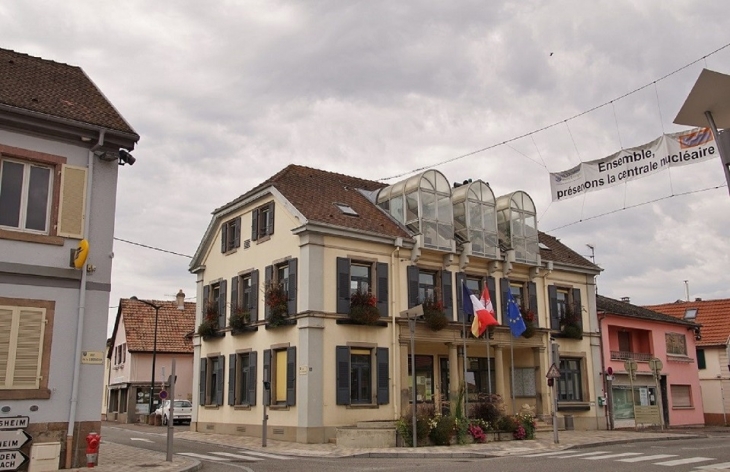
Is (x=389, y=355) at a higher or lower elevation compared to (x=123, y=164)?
lower

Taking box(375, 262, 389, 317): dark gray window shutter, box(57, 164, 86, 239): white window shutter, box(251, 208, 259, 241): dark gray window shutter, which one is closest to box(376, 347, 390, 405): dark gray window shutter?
box(375, 262, 389, 317): dark gray window shutter

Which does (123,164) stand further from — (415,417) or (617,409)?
(617,409)

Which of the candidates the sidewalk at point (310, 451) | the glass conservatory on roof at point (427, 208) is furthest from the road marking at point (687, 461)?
the glass conservatory on roof at point (427, 208)

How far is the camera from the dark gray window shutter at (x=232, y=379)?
2836 centimetres

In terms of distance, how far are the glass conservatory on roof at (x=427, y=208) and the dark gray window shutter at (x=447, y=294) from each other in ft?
3.55

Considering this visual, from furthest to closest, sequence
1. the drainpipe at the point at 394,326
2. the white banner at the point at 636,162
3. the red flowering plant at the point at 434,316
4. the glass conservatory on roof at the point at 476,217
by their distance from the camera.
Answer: the glass conservatory on roof at the point at 476,217 → the red flowering plant at the point at 434,316 → the drainpipe at the point at 394,326 → the white banner at the point at 636,162

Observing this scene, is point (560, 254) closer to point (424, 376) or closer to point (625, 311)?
point (625, 311)

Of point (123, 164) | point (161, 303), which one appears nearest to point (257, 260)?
point (123, 164)

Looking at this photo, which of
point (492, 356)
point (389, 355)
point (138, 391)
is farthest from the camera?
point (138, 391)

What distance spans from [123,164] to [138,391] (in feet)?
99.2

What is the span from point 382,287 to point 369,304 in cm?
131

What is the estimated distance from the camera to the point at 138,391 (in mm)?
43219

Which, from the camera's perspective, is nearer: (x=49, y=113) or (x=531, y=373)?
(x=49, y=113)

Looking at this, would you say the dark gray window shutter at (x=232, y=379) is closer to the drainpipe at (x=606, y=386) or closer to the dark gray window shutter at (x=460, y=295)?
the dark gray window shutter at (x=460, y=295)
